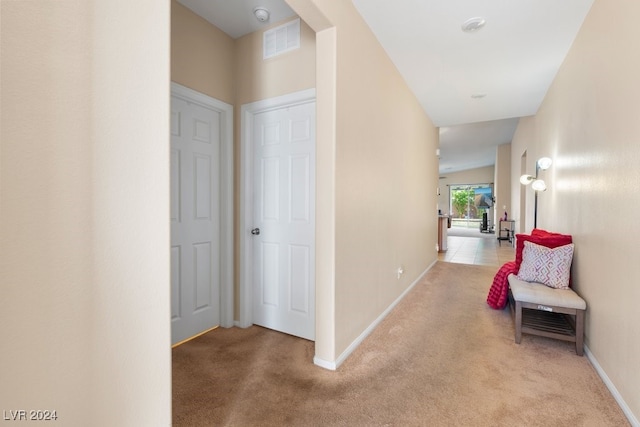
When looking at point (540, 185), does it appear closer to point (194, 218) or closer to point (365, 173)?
point (365, 173)

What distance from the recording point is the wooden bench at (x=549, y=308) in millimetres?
2285

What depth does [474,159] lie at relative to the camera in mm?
12047

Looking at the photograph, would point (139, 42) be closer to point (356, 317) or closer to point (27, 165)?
point (27, 165)

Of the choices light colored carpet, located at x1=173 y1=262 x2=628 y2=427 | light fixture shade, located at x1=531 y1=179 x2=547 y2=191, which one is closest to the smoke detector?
light colored carpet, located at x1=173 y1=262 x2=628 y2=427

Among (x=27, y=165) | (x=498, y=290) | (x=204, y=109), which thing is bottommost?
(x=498, y=290)

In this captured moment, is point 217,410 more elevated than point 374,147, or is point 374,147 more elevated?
point 374,147

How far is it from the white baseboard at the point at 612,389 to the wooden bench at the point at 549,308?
0.32 ft

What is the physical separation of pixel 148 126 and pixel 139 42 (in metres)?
0.27

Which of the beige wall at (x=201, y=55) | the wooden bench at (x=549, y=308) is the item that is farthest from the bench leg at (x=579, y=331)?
the beige wall at (x=201, y=55)

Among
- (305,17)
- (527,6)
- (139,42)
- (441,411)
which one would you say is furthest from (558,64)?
(139,42)

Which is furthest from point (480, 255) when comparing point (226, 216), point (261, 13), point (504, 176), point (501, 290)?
point (261, 13)

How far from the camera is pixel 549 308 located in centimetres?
234

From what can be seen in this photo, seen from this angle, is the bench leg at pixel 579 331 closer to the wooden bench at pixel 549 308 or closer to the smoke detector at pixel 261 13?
the wooden bench at pixel 549 308

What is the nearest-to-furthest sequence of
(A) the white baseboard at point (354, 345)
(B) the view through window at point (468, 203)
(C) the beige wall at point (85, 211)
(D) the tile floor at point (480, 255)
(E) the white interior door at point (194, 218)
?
(C) the beige wall at point (85, 211), (A) the white baseboard at point (354, 345), (E) the white interior door at point (194, 218), (D) the tile floor at point (480, 255), (B) the view through window at point (468, 203)
